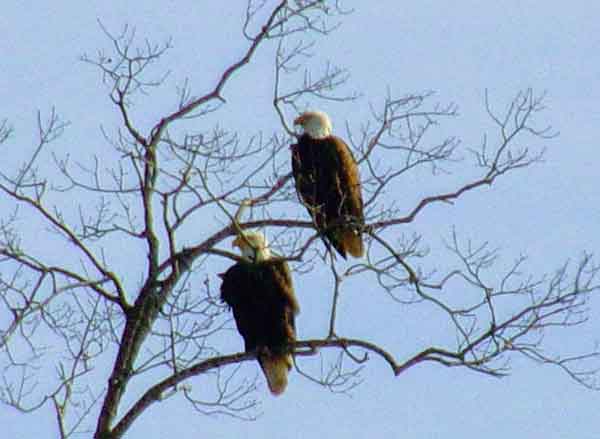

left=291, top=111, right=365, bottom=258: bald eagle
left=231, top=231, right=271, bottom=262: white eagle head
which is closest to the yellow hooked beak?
left=291, top=111, right=365, bottom=258: bald eagle

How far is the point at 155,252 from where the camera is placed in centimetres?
975

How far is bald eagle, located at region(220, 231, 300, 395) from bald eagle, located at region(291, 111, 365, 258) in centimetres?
43

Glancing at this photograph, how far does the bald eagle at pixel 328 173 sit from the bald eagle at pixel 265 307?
0.43 m

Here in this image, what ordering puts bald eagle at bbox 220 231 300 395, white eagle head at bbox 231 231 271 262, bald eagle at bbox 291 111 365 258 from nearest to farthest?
1. white eagle head at bbox 231 231 271 262
2. bald eagle at bbox 220 231 300 395
3. bald eagle at bbox 291 111 365 258

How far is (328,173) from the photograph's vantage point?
37.4ft

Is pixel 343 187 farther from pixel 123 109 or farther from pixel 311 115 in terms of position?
pixel 123 109

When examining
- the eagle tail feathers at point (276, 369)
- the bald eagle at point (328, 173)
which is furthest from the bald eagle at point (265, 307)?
the bald eagle at point (328, 173)

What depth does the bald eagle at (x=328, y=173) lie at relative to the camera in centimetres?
1119

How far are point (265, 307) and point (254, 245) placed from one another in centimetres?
95

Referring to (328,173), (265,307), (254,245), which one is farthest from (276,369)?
(254,245)

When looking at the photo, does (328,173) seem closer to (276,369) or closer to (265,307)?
(265,307)

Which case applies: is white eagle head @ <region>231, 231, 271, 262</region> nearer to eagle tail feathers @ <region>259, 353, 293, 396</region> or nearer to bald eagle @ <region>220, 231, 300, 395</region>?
bald eagle @ <region>220, 231, 300, 395</region>

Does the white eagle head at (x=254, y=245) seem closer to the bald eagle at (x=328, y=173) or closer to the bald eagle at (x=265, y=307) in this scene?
the bald eagle at (x=265, y=307)

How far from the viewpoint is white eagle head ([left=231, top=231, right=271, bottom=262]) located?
9659mm
